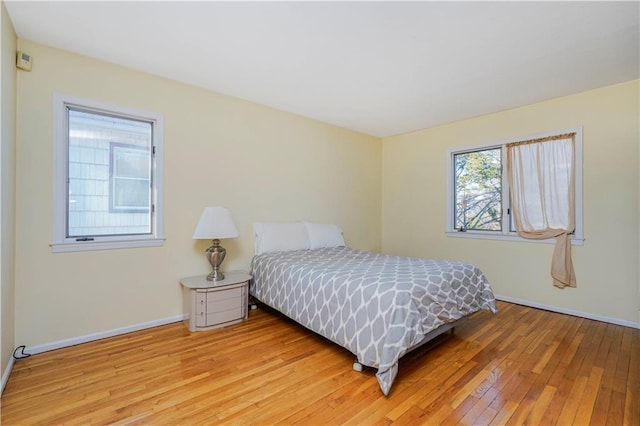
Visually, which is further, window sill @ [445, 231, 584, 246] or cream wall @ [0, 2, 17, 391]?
window sill @ [445, 231, 584, 246]

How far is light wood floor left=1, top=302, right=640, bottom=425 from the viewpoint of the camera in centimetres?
163

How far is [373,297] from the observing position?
6.58 feet

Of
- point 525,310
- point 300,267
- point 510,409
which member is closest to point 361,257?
point 300,267

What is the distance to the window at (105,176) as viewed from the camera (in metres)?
2.43

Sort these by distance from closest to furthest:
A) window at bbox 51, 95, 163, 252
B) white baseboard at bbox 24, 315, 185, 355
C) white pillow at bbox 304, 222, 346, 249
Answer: white baseboard at bbox 24, 315, 185, 355, window at bbox 51, 95, 163, 252, white pillow at bbox 304, 222, 346, 249

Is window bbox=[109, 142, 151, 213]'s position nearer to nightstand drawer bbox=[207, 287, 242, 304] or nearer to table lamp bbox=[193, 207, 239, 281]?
table lamp bbox=[193, 207, 239, 281]

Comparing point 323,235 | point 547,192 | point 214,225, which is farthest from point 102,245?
point 547,192

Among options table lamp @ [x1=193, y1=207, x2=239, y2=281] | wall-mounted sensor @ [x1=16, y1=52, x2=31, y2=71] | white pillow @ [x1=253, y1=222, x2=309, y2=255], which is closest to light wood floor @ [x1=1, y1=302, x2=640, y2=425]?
table lamp @ [x1=193, y1=207, x2=239, y2=281]

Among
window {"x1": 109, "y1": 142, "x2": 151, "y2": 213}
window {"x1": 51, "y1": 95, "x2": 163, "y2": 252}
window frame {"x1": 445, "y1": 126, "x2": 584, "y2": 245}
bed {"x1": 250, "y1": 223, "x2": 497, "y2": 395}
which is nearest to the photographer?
bed {"x1": 250, "y1": 223, "x2": 497, "y2": 395}

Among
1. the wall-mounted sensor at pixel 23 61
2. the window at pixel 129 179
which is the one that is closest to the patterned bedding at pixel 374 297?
the window at pixel 129 179

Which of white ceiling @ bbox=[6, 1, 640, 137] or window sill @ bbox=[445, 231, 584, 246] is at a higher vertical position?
white ceiling @ bbox=[6, 1, 640, 137]

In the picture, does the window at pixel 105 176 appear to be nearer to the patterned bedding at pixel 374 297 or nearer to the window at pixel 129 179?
the window at pixel 129 179

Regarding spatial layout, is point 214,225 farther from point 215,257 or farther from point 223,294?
point 223,294

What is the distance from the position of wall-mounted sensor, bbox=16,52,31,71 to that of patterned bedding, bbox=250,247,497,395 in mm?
2563
